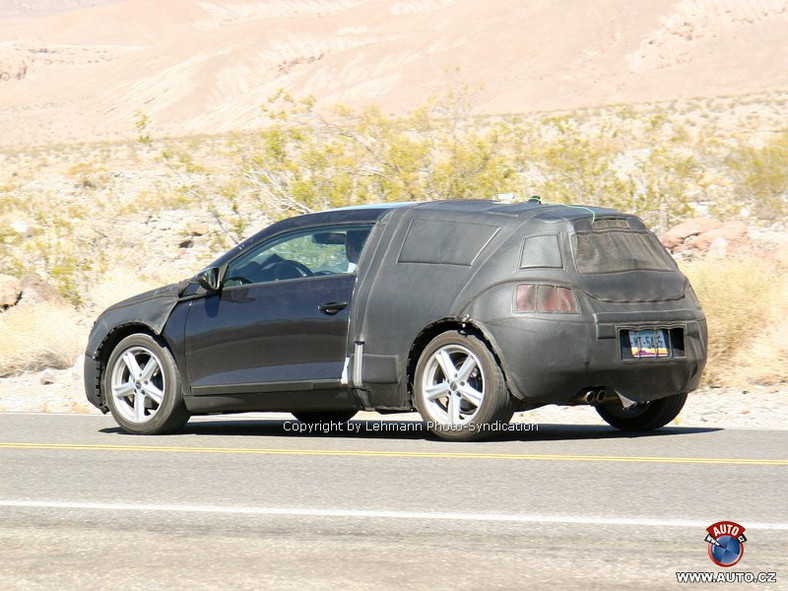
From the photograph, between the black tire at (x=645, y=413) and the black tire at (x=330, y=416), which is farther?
the black tire at (x=330, y=416)

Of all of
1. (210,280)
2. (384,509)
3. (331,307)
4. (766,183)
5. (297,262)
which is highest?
(766,183)

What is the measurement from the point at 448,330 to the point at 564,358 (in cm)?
91

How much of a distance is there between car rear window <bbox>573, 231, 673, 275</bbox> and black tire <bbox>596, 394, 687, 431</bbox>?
104 cm

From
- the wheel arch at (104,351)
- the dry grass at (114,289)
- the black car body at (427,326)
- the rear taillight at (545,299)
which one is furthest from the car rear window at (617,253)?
the dry grass at (114,289)

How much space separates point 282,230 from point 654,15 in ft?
358

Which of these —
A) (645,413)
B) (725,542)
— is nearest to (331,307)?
(645,413)

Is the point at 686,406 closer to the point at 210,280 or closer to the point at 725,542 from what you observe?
the point at 210,280

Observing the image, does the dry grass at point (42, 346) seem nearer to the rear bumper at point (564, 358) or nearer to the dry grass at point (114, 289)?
the dry grass at point (114, 289)

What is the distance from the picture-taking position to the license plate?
921 centimetres

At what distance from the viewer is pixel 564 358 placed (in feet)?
29.3

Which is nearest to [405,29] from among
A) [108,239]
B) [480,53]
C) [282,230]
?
[480,53]

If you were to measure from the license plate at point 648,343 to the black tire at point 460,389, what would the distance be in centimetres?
96

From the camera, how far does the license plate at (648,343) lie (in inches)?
363

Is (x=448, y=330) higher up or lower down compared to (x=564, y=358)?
higher up
